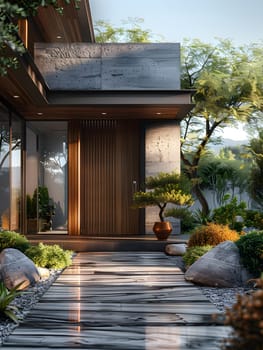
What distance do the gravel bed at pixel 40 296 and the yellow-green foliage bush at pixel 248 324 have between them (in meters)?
2.92

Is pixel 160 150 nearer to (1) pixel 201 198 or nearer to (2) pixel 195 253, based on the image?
(2) pixel 195 253

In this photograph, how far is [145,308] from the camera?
233 inches

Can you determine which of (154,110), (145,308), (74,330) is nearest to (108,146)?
(154,110)

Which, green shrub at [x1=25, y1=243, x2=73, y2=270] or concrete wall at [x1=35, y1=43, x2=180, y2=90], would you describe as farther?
concrete wall at [x1=35, y1=43, x2=180, y2=90]

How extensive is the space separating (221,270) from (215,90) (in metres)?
11.4

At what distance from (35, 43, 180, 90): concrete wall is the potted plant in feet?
6.96

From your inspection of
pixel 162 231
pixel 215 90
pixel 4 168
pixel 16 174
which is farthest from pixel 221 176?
pixel 4 168

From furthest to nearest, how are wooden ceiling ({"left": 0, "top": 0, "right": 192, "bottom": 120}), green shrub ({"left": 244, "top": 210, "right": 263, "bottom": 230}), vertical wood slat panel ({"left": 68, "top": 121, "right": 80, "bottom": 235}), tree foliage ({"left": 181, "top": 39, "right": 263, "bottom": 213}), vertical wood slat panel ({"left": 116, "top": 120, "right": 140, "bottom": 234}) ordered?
tree foliage ({"left": 181, "top": 39, "right": 263, "bottom": 213})
vertical wood slat panel ({"left": 116, "top": 120, "right": 140, "bottom": 234})
vertical wood slat panel ({"left": 68, "top": 121, "right": 80, "bottom": 235})
green shrub ({"left": 244, "top": 210, "right": 263, "bottom": 230})
wooden ceiling ({"left": 0, "top": 0, "right": 192, "bottom": 120})

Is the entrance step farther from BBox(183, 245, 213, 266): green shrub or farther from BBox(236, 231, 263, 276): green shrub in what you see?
BBox(236, 231, 263, 276): green shrub

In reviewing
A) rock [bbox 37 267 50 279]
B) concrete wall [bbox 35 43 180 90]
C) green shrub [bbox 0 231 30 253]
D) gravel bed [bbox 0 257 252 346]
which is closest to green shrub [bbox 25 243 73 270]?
green shrub [bbox 0 231 30 253]

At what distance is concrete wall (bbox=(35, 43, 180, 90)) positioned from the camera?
1262 centimetres

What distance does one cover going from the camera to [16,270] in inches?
289

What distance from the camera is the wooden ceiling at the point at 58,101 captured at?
32.4 ft

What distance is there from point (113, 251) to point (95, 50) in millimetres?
4540
